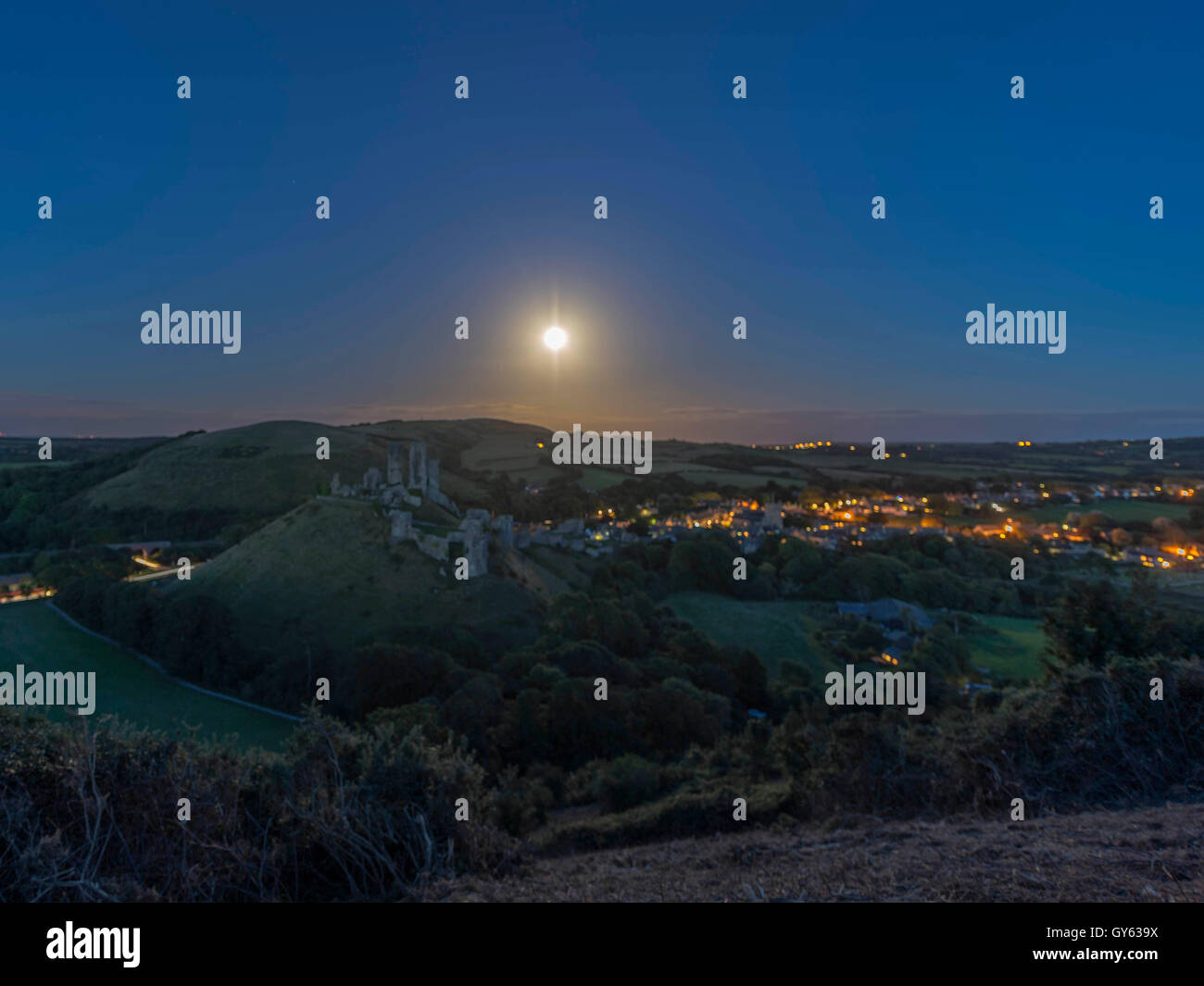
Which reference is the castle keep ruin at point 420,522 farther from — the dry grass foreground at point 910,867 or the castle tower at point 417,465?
the dry grass foreground at point 910,867

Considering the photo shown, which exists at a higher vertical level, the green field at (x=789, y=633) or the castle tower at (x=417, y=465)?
the castle tower at (x=417, y=465)

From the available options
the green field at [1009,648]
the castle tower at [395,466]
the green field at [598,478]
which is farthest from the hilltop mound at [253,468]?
the green field at [1009,648]

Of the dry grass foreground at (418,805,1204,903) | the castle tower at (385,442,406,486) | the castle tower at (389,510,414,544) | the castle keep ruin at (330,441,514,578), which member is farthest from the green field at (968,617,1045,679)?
the castle tower at (385,442,406,486)

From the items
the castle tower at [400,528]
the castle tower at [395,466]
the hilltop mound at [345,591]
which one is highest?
the castle tower at [395,466]

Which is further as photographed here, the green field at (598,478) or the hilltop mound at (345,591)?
the green field at (598,478)

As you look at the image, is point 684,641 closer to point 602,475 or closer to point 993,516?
point 993,516

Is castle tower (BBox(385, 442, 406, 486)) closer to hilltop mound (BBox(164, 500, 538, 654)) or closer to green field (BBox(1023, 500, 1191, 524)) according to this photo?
hilltop mound (BBox(164, 500, 538, 654))
